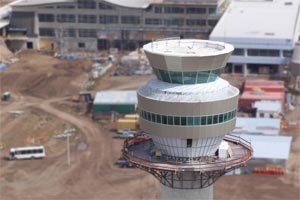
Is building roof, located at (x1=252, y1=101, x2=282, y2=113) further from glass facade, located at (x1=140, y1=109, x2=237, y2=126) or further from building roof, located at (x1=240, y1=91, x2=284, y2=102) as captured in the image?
glass facade, located at (x1=140, y1=109, x2=237, y2=126)

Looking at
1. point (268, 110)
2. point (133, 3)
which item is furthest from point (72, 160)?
point (133, 3)

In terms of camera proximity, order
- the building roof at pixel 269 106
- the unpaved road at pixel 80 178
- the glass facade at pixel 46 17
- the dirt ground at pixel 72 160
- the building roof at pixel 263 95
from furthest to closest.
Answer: the glass facade at pixel 46 17
the building roof at pixel 263 95
the building roof at pixel 269 106
the dirt ground at pixel 72 160
the unpaved road at pixel 80 178

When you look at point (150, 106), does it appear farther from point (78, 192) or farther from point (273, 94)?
point (273, 94)

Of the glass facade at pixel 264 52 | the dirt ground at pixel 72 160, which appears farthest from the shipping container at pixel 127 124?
the glass facade at pixel 264 52

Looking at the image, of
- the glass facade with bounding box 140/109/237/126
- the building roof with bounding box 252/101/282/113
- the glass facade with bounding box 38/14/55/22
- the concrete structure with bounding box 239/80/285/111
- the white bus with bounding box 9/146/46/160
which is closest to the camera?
the glass facade with bounding box 140/109/237/126

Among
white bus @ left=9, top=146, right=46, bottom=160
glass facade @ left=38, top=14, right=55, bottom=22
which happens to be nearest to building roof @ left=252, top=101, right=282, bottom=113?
white bus @ left=9, top=146, right=46, bottom=160

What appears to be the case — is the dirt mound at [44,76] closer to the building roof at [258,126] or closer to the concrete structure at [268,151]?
the building roof at [258,126]

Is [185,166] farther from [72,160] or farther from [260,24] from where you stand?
[260,24]
